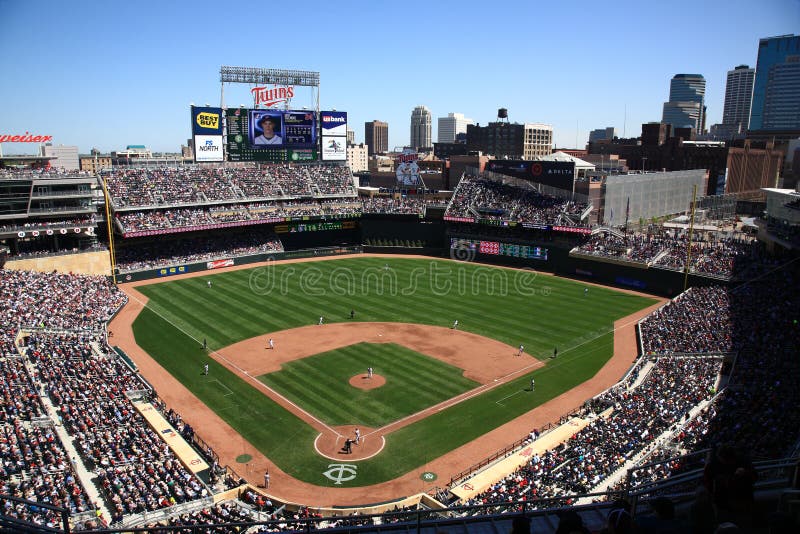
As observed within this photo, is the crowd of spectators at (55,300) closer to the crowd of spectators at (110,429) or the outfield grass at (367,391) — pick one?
the crowd of spectators at (110,429)

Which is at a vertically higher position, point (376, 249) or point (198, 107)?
point (198, 107)

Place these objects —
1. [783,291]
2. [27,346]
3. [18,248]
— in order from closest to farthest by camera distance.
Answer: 1. [27,346]
2. [783,291]
3. [18,248]

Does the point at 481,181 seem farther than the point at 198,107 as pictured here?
Yes

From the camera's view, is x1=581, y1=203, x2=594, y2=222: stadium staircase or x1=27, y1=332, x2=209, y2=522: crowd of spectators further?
x1=581, y1=203, x2=594, y2=222: stadium staircase

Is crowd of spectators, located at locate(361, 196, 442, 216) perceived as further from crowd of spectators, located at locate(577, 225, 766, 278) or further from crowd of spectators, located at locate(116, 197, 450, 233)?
crowd of spectators, located at locate(577, 225, 766, 278)

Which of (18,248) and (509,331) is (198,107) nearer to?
(18,248)

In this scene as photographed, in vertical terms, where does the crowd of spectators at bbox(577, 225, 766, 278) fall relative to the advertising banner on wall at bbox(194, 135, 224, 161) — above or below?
below

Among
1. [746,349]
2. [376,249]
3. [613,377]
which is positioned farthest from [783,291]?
[376,249]

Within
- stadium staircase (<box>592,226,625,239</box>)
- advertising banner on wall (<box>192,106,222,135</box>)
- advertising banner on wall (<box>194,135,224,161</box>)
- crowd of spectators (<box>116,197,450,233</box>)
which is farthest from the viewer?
advertising banner on wall (<box>194,135,224,161</box>)

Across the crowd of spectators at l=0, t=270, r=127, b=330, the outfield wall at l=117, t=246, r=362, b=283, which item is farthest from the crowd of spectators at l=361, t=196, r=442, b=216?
the crowd of spectators at l=0, t=270, r=127, b=330
